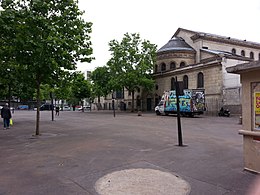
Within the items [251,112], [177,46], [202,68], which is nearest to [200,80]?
[202,68]

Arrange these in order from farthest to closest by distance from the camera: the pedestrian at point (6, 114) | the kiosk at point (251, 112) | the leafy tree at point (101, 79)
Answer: the leafy tree at point (101, 79), the pedestrian at point (6, 114), the kiosk at point (251, 112)

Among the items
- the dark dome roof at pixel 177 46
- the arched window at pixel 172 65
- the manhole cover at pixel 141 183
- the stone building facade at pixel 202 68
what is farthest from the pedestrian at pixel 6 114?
the dark dome roof at pixel 177 46

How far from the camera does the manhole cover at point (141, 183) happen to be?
4.28 metres

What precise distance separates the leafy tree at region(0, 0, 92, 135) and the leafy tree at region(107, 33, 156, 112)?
24.5 m

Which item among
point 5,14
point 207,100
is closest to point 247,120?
point 5,14

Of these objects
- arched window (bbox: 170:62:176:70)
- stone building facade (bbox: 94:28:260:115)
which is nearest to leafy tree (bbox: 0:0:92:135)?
stone building facade (bbox: 94:28:260:115)

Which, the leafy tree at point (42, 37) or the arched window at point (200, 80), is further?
the arched window at point (200, 80)

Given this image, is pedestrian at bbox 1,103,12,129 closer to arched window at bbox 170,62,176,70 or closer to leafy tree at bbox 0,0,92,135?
leafy tree at bbox 0,0,92,135

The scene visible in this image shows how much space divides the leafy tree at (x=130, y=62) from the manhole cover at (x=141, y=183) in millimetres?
31505

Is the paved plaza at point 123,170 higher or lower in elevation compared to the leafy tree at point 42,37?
lower

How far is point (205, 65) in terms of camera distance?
1320 inches

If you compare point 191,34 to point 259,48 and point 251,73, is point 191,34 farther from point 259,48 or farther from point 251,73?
point 251,73

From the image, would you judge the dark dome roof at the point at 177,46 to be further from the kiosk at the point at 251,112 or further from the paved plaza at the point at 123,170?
the kiosk at the point at 251,112

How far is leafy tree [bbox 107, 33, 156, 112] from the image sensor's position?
37.2 m
